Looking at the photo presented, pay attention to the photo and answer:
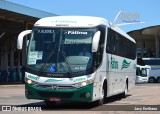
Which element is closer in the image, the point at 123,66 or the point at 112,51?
the point at 112,51

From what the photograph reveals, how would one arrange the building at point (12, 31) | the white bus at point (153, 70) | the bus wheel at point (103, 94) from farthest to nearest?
the white bus at point (153, 70) → the building at point (12, 31) → the bus wheel at point (103, 94)

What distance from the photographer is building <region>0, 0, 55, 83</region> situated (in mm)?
38378

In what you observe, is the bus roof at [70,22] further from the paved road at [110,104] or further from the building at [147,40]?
the building at [147,40]

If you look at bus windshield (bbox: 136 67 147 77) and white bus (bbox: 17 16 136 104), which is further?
bus windshield (bbox: 136 67 147 77)

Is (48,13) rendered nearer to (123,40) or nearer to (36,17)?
(36,17)

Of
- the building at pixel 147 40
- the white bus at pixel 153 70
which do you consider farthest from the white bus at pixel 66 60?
the building at pixel 147 40

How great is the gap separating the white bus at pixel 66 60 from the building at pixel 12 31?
17163mm

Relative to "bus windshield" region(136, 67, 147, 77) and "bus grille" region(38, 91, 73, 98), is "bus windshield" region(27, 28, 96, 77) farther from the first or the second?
"bus windshield" region(136, 67, 147, 77)

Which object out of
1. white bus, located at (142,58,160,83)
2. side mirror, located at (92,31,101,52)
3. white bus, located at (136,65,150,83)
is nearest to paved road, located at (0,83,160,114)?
side mirror, located at (92,31,101,52)

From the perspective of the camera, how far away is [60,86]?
47.5 feet

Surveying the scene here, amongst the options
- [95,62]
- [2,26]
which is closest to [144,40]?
[2,26]

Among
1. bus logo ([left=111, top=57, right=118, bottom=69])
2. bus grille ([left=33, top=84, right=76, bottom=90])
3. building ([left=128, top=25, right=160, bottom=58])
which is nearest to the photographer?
bus grille ([left=33, top=84, right=76, bottom=90])

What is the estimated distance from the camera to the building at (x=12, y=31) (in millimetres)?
38378

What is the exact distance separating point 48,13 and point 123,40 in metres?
23.0
